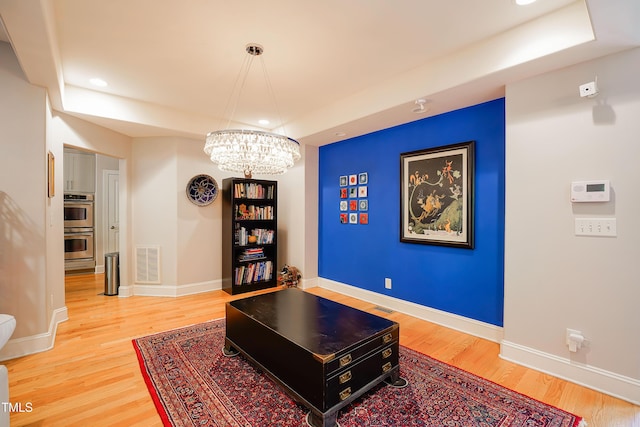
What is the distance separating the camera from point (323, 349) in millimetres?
1675

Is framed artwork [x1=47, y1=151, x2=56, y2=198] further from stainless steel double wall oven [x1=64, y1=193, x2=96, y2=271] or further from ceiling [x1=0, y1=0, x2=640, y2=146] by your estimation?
stainless steel double wall oven [x1=64, y1=193, x2=96, y2=271]

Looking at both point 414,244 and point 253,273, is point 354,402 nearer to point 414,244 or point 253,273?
point 414,244

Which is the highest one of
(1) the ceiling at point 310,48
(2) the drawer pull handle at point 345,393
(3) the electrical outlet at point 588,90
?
(1) the ceiling at point 310,48

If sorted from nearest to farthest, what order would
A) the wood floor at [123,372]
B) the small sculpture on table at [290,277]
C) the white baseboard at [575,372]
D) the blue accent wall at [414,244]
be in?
the wood floor at [123,372], the white baseboard at [575,372], the blue accent wall at [414,244], the small sculpture on table at [290,277]

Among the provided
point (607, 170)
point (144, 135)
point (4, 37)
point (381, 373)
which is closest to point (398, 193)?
point (607, 170)

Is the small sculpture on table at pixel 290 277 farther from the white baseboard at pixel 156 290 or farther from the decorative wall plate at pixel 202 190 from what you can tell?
the decorative wall plate at pixel 202 190

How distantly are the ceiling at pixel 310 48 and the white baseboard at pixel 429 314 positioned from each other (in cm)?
222

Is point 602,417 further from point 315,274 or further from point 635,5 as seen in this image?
point 315,274

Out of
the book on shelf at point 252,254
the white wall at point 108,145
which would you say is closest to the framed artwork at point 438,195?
the book on shelf at point 252,254

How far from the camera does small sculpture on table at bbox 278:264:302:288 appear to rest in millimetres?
4531

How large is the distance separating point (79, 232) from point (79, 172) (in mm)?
1153

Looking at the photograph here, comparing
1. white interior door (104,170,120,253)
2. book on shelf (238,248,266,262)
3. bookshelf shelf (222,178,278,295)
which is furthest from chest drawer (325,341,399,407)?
white interior door (104,170,120,253)

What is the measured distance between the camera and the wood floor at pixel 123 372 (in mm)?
1743

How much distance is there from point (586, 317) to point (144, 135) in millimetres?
5209
